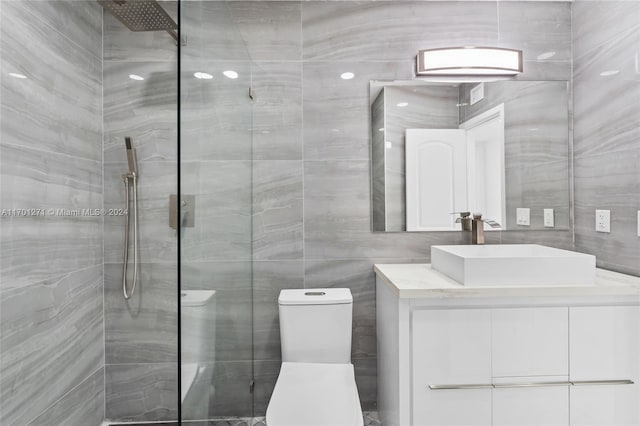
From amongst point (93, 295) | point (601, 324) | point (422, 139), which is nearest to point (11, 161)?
point (93, 295)

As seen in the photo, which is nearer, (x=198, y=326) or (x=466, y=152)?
(x=198, y=326)

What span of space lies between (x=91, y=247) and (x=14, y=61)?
921 millimetres

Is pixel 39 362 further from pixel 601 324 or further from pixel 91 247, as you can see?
pixel 601 324

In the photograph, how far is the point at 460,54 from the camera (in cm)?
205

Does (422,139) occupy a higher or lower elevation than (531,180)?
higher

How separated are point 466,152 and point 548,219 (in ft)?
1.96

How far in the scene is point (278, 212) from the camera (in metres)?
2.10

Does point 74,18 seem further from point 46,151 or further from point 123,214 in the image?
point 123,214

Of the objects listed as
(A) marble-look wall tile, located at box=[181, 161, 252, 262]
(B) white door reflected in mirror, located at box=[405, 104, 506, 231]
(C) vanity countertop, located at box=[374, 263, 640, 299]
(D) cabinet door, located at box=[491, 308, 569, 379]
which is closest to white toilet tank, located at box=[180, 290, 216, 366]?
(A) marble-look wall tile, located at box=[181, 161, 252, 262]

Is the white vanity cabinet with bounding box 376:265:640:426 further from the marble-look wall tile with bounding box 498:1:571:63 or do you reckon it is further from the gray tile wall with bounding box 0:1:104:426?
the gray tile wall with bounding box 0:1:104:426

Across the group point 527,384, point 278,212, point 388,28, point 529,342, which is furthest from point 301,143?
point 527,384

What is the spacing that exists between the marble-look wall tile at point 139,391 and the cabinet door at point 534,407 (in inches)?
66.1

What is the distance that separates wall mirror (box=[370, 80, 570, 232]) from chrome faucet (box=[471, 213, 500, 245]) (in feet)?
0.23

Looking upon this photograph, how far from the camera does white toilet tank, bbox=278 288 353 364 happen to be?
1823mm
